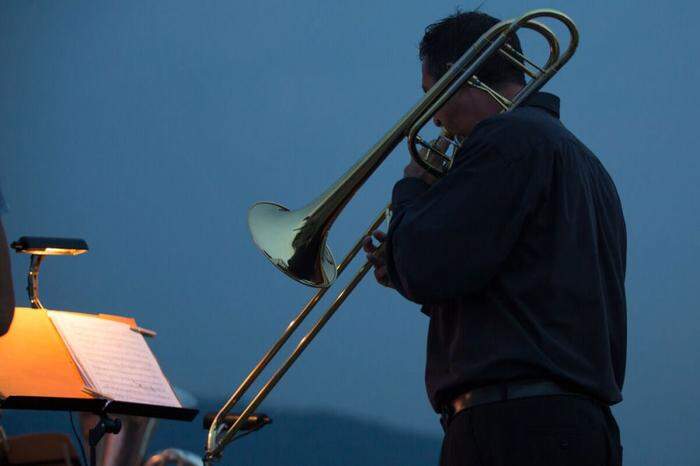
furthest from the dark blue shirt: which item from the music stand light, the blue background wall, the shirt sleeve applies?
the blue background wall

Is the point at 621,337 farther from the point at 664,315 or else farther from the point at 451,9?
the point at 451,9

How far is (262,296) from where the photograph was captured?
12.2 feet

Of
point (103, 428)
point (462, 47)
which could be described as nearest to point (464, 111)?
point (462, 47)

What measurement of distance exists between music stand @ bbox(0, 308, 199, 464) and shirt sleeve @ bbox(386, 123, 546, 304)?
0.67 meters

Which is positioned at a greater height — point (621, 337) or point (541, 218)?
point (541, 218)

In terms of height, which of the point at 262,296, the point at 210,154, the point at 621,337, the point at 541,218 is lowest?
the point at 262,296

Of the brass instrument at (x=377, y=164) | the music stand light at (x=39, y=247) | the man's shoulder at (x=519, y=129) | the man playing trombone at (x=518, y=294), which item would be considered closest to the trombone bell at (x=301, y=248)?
the brass instrument at (x=377, y=164)

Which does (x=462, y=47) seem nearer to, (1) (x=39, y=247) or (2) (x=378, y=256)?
(2) (x=378, y=256)

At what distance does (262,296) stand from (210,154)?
58 cm

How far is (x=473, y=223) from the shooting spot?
1.29 meters

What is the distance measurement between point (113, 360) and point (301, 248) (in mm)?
505

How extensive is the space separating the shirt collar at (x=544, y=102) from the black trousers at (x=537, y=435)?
431mm

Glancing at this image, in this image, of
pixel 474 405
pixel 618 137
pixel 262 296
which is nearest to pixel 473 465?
pixel 474 405

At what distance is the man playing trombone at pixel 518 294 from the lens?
1245mm
